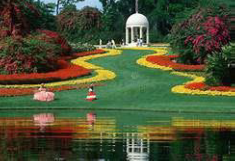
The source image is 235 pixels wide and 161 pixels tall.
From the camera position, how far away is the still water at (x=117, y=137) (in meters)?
16.5

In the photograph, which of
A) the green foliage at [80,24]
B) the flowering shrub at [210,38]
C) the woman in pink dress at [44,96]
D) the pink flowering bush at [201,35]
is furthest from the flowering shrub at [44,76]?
the green foliage at [80,24]

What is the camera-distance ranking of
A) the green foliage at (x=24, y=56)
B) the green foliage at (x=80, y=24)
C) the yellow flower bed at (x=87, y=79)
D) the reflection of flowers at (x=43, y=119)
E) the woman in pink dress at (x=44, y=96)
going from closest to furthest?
1. the reflection of flowers at (x=43, y=119)
2. the woman in pink dress at (x=44, y=96)
3. the yellow flower bed at (x=87, y=79)
4. the green foliage at (x=24, y=56)
5. the green foliage at (x=80, y=24)

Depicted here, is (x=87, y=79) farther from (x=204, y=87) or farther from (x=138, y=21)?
(x=138, y=21)

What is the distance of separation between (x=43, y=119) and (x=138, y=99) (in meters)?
9.74

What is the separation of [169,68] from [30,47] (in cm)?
922

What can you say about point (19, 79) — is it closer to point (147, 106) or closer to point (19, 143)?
point (147, 106)

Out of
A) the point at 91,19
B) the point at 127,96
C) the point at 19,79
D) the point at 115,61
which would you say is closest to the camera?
the point at 127,96

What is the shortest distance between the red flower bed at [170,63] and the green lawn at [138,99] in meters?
2.11

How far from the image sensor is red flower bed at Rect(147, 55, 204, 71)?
48562 millimetres

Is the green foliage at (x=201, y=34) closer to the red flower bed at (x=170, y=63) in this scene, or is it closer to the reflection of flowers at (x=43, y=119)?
the red flower bed at (x=170, y=63)

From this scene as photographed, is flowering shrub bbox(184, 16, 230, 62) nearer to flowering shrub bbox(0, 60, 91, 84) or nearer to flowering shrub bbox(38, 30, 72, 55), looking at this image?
flowering shrub bbox(0, 60, 91, 84)

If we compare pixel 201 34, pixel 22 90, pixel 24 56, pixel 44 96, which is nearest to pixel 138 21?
pixel 201 34

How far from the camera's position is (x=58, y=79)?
4538 centimetres

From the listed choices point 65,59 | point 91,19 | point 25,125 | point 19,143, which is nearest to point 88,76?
point 65,59
